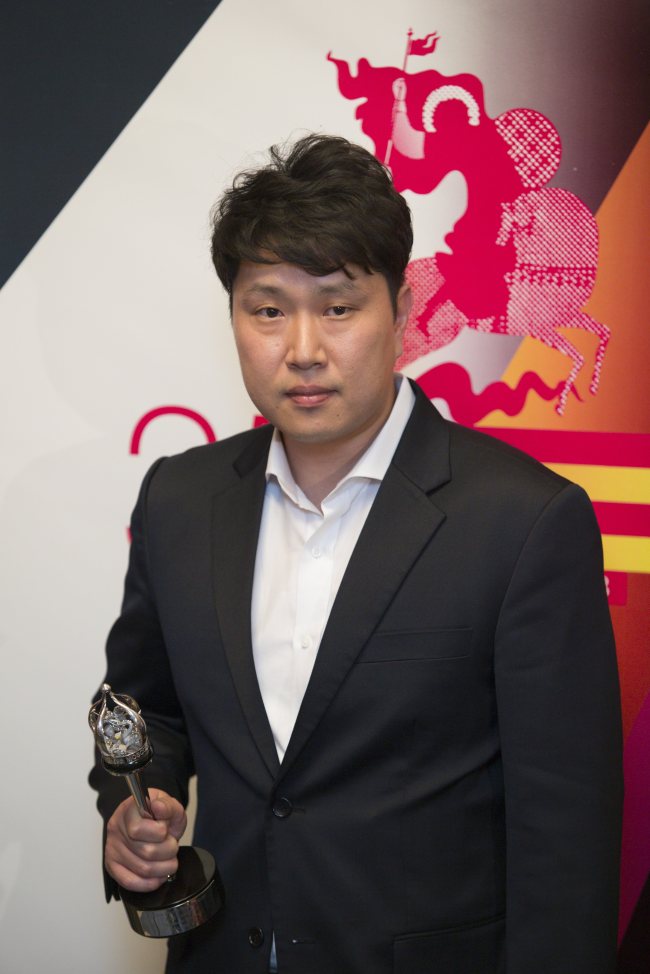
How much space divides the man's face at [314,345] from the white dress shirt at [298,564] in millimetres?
79

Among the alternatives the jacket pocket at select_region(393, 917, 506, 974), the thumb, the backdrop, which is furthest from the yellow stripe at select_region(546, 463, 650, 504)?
the thumb

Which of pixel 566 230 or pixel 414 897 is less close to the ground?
pixel 566 230

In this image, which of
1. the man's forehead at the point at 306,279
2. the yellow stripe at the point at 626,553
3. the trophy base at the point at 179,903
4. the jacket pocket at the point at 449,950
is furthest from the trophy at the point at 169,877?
the yellow stripe at the point at 626,553

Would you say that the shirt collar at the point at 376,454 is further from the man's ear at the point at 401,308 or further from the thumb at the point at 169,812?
the thumb at the point at 169,812

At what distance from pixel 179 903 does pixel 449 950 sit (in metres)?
0.40

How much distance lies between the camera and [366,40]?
78.0 inches

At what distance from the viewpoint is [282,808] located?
149 cm

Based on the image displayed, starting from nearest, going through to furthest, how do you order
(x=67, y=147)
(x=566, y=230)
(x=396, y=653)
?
(x=396, y=653) < (x=566, y=230) < (x=67, y=147)

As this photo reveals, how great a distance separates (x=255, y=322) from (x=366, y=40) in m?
0.78

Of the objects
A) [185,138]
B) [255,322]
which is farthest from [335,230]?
[185,138]

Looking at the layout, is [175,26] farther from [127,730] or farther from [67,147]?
[127,730]

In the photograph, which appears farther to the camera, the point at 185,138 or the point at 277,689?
the point at 185,138

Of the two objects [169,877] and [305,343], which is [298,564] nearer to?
[305,343]

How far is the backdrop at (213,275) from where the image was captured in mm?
1938
